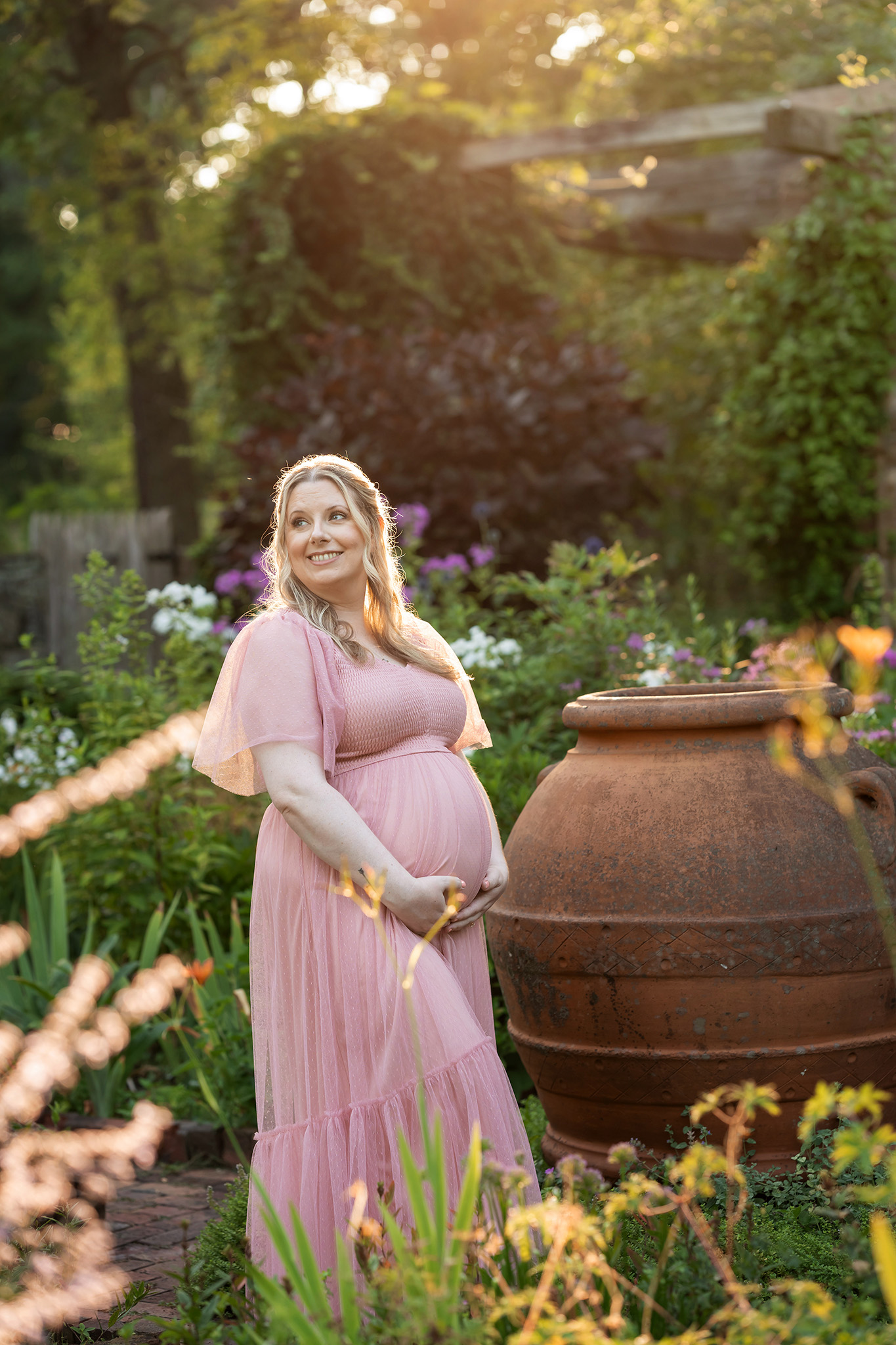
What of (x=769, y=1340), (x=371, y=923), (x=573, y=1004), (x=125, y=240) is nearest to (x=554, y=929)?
(x=573, y=1004)

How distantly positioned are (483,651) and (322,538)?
240 centimetres

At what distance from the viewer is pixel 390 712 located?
2619 mm

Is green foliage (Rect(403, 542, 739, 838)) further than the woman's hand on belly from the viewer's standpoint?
Yes

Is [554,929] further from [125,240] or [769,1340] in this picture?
[125,240]

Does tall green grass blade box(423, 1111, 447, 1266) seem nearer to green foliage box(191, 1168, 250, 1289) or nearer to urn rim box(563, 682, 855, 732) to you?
green foliage box(191, 1168, 250, 1289)

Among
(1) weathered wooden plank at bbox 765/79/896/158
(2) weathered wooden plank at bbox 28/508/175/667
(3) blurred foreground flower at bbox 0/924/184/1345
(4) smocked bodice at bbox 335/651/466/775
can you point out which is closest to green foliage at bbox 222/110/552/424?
(2) weathered wooden plank at bbox 28/508/175/667

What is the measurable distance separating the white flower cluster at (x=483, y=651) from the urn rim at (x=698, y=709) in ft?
5.69

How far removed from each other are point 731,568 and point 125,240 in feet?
20.6

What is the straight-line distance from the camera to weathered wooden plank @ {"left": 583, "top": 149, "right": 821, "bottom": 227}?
10078 mm

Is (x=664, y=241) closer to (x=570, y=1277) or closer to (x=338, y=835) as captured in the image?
(x=338, y=835)

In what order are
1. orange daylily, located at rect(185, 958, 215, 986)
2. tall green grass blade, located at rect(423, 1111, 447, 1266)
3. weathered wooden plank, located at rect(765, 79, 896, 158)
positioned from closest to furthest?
tall green grass blade, located at rect(423, 1111, 447, 1266), orange daylily, located at rect(185, 958, 215, 986), weathered wooden plank, located at rect(765, 79, 896, 158)

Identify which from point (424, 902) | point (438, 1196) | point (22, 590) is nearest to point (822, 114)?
point (22, 590)

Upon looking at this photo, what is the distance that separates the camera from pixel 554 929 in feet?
9.77

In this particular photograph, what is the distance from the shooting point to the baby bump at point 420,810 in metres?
2.55
